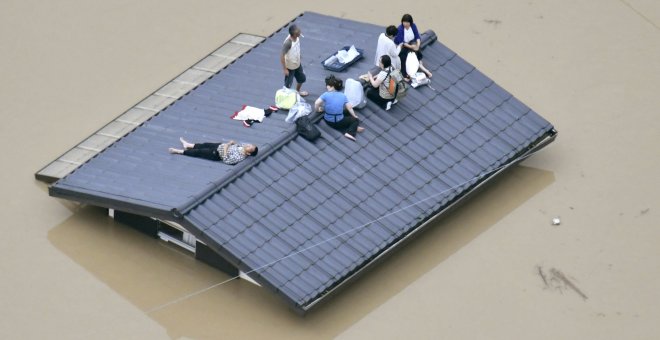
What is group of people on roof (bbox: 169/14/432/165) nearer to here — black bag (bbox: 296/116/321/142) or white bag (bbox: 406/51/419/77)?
white bag (bbox: 406/51/419/77)

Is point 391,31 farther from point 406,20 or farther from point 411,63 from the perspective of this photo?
point 411,63

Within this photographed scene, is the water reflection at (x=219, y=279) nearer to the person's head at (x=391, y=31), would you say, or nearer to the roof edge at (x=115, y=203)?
the roof edge at (x=115, y=203)

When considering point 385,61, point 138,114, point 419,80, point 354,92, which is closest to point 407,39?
point 419,80

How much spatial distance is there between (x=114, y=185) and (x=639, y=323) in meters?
9.83

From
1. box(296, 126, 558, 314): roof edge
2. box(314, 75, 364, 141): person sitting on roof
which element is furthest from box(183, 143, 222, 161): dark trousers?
box(296, 126, 558, 314): roof edge

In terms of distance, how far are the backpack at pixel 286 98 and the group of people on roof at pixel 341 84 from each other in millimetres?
361

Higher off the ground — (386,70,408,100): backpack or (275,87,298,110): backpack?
(386,70,408,100): backpack

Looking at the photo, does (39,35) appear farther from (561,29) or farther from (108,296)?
(561,29)

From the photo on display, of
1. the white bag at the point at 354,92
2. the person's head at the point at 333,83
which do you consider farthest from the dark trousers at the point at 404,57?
the person's head at the point at 333,83

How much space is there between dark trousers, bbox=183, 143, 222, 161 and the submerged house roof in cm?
15

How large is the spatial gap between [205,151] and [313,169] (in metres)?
2.02

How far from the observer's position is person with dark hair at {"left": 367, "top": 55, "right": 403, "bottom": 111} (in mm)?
32366

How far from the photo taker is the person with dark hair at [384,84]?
106 ft

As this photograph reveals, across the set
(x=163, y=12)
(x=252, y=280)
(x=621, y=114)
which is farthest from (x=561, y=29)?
(x=252, y=280)
